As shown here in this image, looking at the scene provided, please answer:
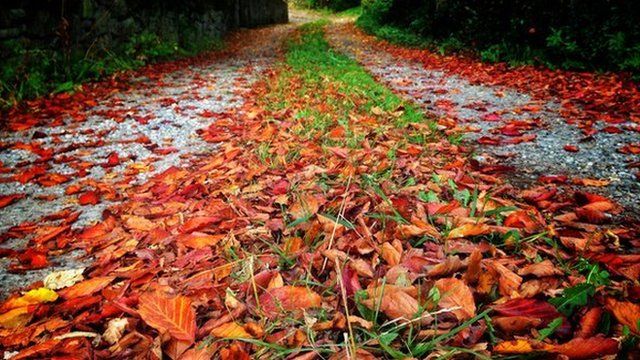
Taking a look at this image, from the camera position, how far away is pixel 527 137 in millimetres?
2873

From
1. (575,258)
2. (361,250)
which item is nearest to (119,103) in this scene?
(361,250)

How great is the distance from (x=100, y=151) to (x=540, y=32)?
676 centimetres

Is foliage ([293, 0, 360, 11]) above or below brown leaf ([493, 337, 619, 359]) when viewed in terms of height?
above

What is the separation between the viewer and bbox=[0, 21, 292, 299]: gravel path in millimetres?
1997

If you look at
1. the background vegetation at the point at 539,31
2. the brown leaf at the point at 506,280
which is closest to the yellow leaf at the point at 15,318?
the brown leaf at the point at 506,280

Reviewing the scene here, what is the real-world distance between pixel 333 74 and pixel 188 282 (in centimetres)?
485

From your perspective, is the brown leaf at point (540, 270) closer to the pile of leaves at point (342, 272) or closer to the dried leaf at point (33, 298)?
the pile of leaves at point (342, 272)

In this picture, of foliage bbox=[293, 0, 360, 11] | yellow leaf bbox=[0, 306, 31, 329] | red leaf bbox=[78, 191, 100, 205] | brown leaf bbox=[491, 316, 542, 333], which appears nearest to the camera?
brown leaf bbox=[491, 316, 542, 333]

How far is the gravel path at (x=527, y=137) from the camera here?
222 cm

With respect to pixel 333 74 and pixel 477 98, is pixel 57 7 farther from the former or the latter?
pixel 477 98

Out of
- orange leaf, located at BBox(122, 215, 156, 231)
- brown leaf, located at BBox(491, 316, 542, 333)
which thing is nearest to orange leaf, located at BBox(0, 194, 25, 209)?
orange leaf, located at BBox(122, 215, 156, 231)

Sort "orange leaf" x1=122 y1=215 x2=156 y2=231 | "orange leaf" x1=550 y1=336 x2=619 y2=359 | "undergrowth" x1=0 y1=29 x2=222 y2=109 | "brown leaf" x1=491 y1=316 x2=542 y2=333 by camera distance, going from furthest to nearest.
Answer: "undergrowth" x1=0 y1=29 x2=222 y2=109 → "orange leaf" x1=122 y1=215 x2=156 y2=231 → "brown leaf" x1=491 y1=316 x2=542 y2=333 → "orange leaf" x1=550 y1=336 x2=619 y2=359

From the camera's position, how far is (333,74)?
573 centimetres

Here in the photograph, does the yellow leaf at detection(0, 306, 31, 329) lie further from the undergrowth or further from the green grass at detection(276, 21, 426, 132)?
the undergrowth
